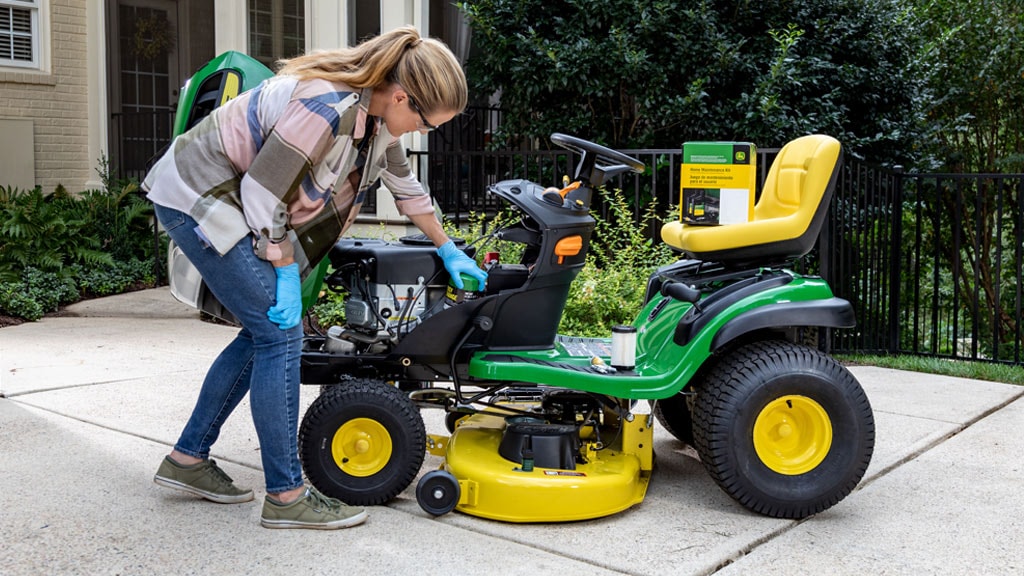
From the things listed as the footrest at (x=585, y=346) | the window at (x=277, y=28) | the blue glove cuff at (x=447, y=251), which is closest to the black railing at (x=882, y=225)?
the window at (x=277, y=28)

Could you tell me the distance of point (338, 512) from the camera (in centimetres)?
339

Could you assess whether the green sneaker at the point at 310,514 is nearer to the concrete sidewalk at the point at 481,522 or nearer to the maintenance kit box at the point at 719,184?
the concrete sidewalk at the point at 481,522

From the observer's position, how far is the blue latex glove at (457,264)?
370 cm

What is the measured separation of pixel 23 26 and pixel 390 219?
5.48m

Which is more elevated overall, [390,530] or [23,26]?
[23,26]

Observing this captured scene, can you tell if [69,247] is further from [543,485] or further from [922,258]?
[922,258]

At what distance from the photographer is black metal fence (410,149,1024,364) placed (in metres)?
7.15

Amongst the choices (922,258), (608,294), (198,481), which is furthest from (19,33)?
(922,258)

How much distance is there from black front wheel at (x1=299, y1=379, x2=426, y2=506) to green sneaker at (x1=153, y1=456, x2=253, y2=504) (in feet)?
1.11

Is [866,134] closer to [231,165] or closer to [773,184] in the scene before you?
[773,184]

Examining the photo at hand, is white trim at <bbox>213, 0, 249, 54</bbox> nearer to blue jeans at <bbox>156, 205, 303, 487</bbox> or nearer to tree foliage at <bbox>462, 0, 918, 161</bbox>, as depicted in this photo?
tree foliage at <bbox>462, 0, 918, 161</bbox>

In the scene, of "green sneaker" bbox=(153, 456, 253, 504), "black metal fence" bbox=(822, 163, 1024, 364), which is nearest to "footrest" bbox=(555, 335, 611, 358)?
"green sneaker" bbox=(153, 456, 253, 504)

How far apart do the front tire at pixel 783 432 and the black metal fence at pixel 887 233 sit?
3135 millimetres

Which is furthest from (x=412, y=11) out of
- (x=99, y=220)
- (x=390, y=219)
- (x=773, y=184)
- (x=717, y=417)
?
(x=717, y=417)
